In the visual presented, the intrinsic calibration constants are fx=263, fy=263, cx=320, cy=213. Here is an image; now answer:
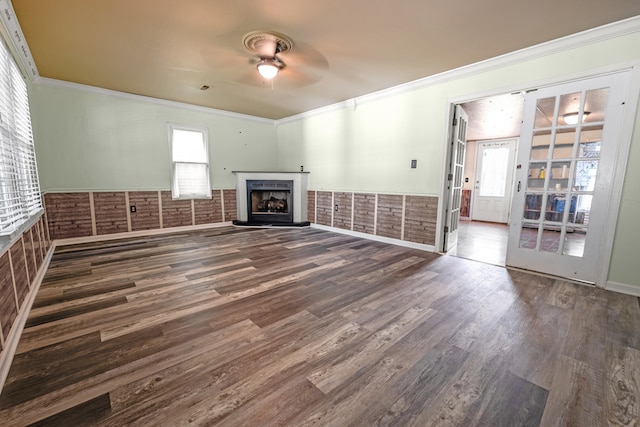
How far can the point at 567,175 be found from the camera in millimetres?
2850

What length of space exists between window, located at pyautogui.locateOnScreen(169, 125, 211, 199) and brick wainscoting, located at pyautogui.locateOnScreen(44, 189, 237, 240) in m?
0.17

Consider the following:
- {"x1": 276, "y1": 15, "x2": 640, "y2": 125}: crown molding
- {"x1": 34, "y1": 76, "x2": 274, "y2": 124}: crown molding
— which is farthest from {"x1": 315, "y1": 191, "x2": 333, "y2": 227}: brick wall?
{"x1": 34, "y1": 76, "x2": 274, "y2": 124}: crown molding

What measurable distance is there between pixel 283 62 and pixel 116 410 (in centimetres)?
352

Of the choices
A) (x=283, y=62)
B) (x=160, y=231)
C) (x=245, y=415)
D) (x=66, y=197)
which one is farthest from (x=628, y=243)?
(x=66, y=197)

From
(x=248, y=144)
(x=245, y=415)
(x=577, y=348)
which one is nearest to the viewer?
(x=245, y=415)

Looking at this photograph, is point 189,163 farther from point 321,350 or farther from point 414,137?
point 321,350

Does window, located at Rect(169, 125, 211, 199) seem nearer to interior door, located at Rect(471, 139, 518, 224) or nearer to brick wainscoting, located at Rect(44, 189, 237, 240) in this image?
brick wainscoting, located at Rect(44, 189, 237, 240)

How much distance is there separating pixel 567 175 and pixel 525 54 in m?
1.43

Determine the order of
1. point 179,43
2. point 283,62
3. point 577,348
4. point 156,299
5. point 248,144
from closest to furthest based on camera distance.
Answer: point 577,348 < point 156,299 < point 179,43 < point 283,62 < point 248,144

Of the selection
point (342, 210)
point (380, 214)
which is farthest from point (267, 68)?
point (342, 210)

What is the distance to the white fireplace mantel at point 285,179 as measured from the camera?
5816 mm

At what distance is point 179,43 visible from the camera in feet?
9.37

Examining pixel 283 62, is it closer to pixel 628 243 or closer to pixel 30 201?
pixel 30 201

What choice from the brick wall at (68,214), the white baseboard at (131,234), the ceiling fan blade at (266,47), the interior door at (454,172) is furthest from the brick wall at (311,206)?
the brick wall at (68,214)
